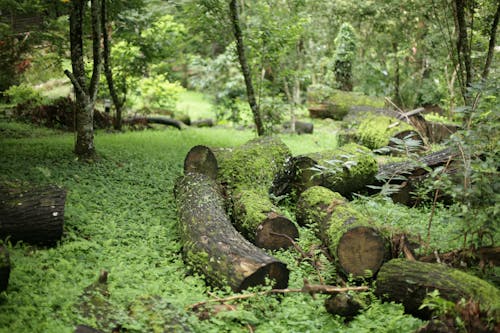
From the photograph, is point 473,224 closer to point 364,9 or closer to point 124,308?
point 124,308

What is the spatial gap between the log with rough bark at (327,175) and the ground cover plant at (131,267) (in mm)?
472

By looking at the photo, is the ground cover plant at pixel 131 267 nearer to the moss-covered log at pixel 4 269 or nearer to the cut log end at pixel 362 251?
the moss-covered log at pixel 4 269

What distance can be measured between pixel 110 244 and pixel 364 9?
14.4 m

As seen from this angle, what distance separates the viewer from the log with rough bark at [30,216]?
552cm

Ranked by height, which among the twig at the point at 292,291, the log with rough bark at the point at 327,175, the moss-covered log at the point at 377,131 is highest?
the moss-covered log at the point at 377,131

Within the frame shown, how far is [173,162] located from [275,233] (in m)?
4.20

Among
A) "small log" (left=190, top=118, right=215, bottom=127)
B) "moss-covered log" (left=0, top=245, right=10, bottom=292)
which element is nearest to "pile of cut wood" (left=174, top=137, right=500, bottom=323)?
"moss-covered log" (left=0, top=245, right=10, bottom=292)

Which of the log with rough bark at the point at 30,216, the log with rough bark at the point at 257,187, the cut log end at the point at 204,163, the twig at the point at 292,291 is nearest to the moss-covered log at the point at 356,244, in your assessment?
the twig at the point at 292,291

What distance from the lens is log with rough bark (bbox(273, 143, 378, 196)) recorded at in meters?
8.09

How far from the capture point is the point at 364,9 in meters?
17.0

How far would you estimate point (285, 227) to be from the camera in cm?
634

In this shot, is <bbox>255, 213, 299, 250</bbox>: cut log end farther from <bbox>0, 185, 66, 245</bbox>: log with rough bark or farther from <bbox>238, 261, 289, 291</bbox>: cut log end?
<bbox>0, 185, 66, 245</bbox>: log with rough bark

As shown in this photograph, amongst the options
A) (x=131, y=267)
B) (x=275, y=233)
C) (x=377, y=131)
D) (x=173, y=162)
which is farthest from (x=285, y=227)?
(x=377, y=131)

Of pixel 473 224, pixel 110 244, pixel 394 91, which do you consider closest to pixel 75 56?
pixel 110 244
